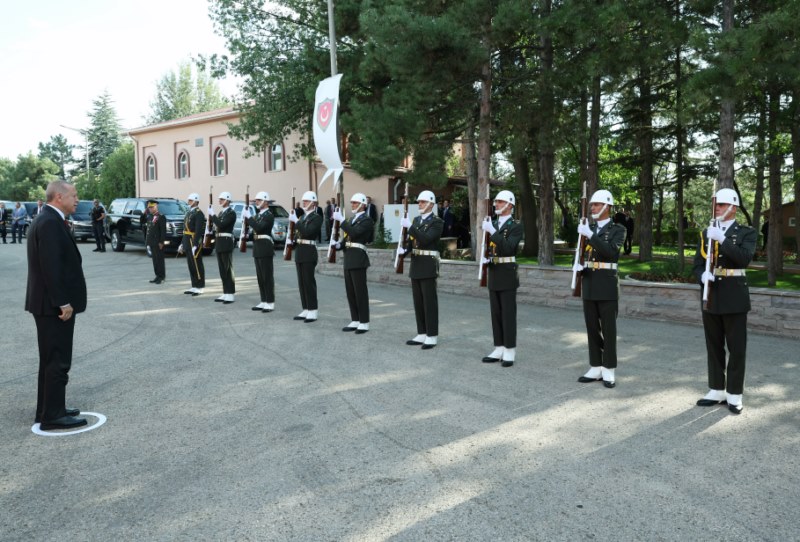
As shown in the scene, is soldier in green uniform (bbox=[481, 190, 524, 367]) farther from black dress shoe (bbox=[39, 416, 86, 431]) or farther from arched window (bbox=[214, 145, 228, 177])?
arched window (bbox=[214, 145, 228, 177])

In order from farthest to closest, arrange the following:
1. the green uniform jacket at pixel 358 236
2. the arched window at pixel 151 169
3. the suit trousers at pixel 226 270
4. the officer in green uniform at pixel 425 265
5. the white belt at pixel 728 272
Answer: the arched window at pixel 151 169, the suit trousers at pixel 226 270, the green uniform jacket at pixel 358 236, the officer in green uniform at pixel 425 265, the white belt at pixel 728 272

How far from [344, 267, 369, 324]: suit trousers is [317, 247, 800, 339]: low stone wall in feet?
12.4

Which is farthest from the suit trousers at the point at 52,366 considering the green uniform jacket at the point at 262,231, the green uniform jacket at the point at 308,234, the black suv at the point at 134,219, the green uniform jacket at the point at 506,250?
the black suv at the point at 134,219

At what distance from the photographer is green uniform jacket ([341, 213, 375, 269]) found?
1030cm

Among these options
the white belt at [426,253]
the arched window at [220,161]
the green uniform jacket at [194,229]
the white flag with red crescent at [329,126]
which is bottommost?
the white belt at [426,253]

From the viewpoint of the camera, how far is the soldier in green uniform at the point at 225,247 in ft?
42.2

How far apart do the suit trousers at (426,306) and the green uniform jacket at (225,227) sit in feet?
16.8

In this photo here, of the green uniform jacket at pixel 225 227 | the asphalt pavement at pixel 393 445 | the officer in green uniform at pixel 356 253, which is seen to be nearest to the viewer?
the asphalt pavement at pixel 393 445

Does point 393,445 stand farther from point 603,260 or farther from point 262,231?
point 262,231

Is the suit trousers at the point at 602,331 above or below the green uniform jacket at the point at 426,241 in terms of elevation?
below

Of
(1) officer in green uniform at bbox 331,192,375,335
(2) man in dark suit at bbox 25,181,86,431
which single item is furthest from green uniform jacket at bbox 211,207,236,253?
(2) man in dark suit at bbox 25,181,86,431

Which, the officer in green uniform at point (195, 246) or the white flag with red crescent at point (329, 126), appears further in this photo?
the white flag with red crescent at point (329, 126)

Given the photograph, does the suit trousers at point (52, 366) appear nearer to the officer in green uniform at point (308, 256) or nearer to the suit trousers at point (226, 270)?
the officer in green uniform at point (308, 256)

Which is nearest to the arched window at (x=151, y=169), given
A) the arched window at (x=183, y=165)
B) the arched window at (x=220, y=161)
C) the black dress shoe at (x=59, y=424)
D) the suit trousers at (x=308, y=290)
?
the arched window at (x=183, y=165)
